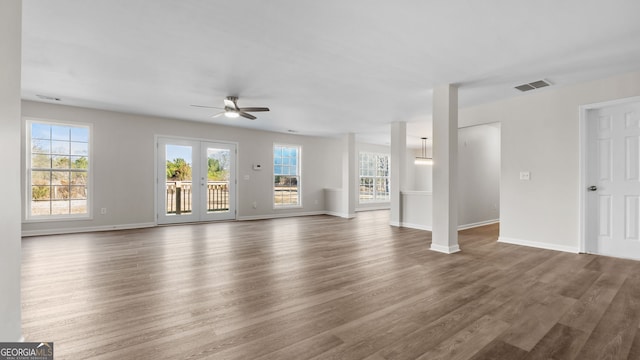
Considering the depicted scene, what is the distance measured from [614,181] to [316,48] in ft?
14.7

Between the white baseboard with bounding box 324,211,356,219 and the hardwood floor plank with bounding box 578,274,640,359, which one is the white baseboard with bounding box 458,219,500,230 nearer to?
the white baseboard with bounding box 324,211,356,219

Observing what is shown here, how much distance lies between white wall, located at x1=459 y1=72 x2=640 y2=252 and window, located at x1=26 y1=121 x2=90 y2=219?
8.05 metres

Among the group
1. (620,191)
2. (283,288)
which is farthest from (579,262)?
(283,288)

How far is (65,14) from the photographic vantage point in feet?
8.23

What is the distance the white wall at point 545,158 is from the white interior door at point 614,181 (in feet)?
0.61

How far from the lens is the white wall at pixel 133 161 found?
5.79 metres

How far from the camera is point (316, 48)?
3.17 meters

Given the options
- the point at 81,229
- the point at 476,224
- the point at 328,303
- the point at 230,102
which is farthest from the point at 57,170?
the point at 476,224

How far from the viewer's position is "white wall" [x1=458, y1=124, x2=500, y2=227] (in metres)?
6.30

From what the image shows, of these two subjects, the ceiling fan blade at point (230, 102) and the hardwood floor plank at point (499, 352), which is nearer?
the hardwood floor plank at point (499, 352)

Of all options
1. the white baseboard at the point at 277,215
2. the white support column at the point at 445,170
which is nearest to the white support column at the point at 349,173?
the white baseboard at the point at 277,215

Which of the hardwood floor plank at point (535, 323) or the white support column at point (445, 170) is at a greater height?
the white support column at point (445, 170)

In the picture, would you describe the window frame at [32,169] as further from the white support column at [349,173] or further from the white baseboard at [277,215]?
the white support column at [349,173]

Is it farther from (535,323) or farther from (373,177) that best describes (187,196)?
(535,323)
